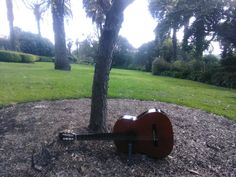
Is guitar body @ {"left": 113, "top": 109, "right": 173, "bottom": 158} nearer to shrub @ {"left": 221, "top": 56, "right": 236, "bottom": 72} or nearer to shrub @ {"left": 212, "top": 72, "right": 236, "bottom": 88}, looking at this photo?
shrub @ {"left": 212, "top": 72, "right": 236, "bottom": 88}

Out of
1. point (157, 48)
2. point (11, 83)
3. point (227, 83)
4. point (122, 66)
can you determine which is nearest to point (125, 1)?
point (11, 83)

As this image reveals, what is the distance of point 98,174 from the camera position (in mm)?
3229

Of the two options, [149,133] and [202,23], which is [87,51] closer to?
[202,23]

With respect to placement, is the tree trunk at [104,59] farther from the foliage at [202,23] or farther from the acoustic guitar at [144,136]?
the foliage at [202,23]

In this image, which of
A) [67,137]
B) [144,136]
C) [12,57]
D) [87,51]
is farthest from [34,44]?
[144,136]

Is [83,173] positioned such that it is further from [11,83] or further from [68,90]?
[11,83]

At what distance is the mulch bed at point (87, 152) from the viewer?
3324 mm

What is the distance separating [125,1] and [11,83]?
6.30 meters

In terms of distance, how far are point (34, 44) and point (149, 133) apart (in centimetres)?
3259

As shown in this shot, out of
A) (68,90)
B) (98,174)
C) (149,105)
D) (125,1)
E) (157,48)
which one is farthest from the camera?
(157,48)

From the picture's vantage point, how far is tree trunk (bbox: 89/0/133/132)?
13.1ft

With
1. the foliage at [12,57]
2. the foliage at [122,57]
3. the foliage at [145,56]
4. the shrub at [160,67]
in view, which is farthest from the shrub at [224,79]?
the foliage at [122,57]

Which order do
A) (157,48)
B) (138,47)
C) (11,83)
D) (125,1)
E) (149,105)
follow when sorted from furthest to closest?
(138,47) → (157,48) → (11,83) → (149,105) → (125,1)

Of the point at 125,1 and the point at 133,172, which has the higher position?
the point at 125,1
